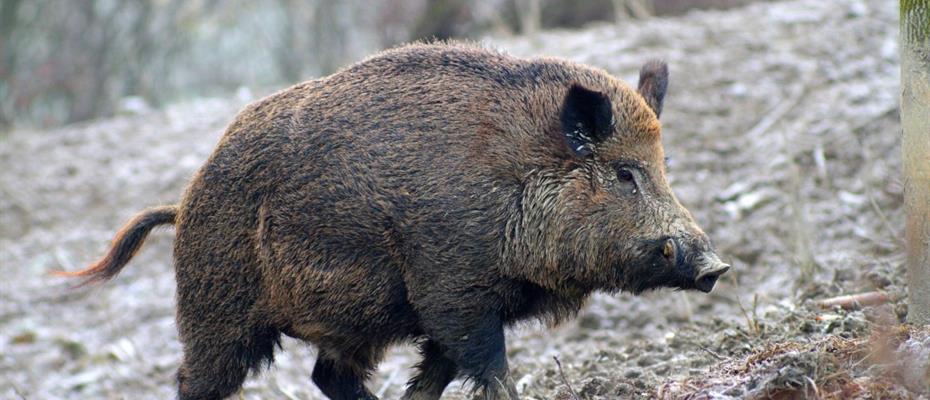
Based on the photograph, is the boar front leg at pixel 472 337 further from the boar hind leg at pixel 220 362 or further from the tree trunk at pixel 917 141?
the tree trunk at pixel 917 141

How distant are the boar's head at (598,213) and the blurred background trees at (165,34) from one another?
9096mm

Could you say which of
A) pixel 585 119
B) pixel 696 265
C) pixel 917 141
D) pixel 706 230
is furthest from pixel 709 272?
pixel 706 230

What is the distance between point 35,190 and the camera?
1087 centimetres

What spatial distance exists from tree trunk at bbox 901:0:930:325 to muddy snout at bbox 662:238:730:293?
768 millimetres

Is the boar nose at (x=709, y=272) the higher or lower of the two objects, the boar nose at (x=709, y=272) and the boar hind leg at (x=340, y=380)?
the higher

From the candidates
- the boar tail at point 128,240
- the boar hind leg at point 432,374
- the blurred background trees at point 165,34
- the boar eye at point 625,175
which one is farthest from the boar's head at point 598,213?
the blurred background trees at point 165,34

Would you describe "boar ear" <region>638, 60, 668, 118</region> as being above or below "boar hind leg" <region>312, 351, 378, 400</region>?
above

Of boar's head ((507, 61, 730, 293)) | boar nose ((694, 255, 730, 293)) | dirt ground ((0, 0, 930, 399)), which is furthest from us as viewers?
dirt ground ((0, 0, 930, 399))

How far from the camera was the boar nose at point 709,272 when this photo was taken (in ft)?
13.9

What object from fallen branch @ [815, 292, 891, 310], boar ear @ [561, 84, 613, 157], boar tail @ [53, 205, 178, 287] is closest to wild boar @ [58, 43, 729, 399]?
boar ear @ [561, 84, 613, 157]

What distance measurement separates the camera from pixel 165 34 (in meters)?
18.0

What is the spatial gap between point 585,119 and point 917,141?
1.25m

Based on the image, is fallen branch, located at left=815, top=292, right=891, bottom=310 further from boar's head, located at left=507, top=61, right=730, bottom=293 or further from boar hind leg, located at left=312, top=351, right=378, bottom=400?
boar hind leg, located at left=312, top=351, right=378, bottom=400

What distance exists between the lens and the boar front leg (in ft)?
15.0
